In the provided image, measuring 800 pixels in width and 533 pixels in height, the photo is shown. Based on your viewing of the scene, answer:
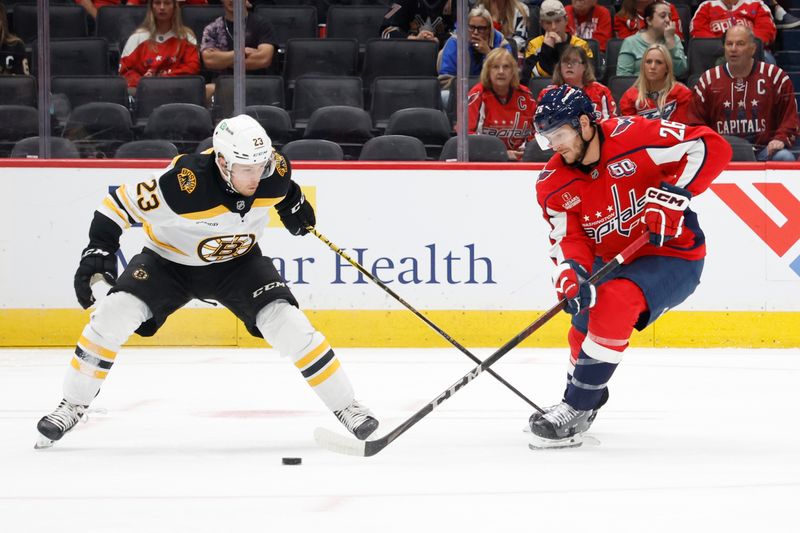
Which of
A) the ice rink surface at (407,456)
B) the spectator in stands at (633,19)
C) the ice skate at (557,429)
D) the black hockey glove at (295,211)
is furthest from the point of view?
the spectator in stands at (633,19)

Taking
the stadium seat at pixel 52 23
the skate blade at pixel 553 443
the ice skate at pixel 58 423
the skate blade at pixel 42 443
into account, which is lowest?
the skate blade at pixel 42 443

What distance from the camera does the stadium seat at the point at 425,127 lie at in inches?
250

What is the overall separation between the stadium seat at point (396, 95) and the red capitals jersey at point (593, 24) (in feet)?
3.01

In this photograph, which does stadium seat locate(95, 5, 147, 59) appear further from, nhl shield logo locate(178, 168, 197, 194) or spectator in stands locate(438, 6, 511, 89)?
nhl shield logo locate(178, 168, 197, 194)

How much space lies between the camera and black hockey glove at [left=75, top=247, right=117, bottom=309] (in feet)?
12.2

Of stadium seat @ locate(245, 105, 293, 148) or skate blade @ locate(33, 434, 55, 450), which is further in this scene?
stadium seat @ locate(245, 105, 293, 148)

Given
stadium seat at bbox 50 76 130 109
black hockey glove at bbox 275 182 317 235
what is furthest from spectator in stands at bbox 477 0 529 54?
black hockey glove at bbox 275 182 317 235

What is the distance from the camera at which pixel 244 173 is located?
367cm

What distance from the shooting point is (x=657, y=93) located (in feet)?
20.7

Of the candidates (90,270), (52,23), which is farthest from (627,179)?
(52,23)

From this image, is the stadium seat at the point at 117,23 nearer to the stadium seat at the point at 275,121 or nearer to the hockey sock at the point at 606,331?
the stadium seat at the point at 275,121

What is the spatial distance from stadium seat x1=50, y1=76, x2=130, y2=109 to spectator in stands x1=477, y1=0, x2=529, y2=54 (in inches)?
72.1

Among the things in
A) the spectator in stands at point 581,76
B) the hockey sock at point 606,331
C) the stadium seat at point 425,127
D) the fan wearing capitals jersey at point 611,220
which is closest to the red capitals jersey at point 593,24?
the spectator in stands at point 581,76

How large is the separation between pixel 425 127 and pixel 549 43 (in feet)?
2.67
